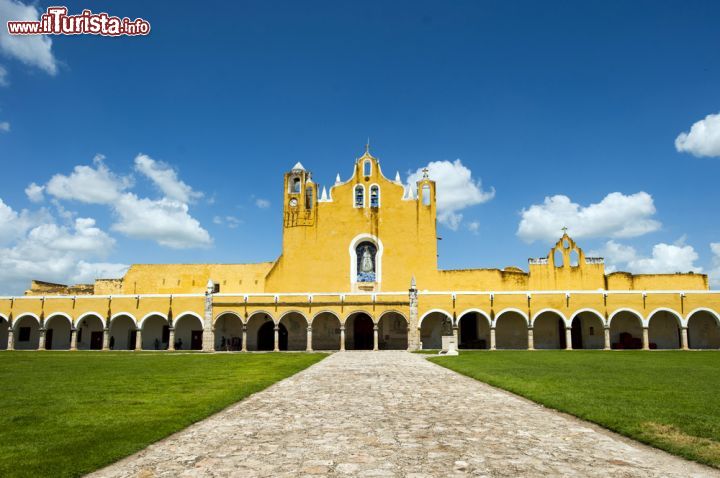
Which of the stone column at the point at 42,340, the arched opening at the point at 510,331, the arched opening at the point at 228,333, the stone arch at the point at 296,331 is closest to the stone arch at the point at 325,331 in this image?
the stone arch at the point at 296,331

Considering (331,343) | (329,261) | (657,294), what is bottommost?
(331,343)


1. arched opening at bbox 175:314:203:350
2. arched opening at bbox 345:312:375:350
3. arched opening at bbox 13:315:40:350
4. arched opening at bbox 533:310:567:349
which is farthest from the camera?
arched opening at bbox 13:315:40:350

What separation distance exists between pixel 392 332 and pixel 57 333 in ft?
79.2

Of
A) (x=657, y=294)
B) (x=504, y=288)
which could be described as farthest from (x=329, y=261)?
(x=657, y=294)

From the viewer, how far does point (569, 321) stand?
111 ft

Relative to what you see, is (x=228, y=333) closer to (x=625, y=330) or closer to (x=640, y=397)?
(x=625, y=330)

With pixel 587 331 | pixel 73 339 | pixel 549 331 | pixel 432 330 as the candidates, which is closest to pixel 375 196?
pixel 432 330

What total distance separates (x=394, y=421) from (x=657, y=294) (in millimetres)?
30768

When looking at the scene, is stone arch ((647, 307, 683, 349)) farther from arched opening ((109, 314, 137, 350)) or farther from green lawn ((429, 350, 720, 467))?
arched opening ((109, 314, 137, 350))

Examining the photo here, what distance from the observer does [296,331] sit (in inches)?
1467

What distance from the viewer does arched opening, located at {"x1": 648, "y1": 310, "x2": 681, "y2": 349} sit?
1372 inches

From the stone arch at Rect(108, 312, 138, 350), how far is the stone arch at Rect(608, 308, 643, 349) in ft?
105

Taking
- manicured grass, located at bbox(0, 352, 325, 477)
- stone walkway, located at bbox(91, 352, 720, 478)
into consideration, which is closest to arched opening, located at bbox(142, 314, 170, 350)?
manicured grass, located at bbox(0, 352, 325, 477)

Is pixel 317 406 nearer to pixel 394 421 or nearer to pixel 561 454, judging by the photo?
pixel 394 421
